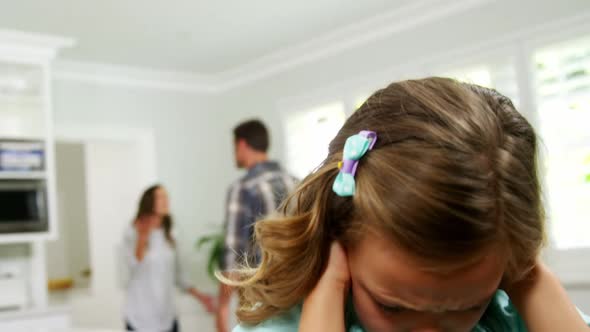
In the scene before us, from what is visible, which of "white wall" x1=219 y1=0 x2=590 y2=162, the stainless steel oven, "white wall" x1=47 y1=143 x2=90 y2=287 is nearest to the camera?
"white wall" x1=219 y1=0 x2=590 y2=162

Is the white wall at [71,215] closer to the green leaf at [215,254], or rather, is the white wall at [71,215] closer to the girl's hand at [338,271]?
the green leaf at [215,254]

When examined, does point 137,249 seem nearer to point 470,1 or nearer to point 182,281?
point 182,281

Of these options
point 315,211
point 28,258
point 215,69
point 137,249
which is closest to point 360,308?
point 315,211

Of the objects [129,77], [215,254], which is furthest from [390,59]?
[129,77]

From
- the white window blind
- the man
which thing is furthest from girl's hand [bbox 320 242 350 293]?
the white window blind

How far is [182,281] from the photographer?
419cm

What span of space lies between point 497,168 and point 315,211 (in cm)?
21

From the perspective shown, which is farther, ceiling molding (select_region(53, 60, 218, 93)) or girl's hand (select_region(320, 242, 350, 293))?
ceiling molding (select_region(53, 60, 218, 93))

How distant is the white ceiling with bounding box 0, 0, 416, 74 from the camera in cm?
380

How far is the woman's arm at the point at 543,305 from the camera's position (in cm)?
86

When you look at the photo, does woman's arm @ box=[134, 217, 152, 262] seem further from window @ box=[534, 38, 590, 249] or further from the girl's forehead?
the girl's forehead

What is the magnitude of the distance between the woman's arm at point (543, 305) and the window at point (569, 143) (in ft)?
8.32

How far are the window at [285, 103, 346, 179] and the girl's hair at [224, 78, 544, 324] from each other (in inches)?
148

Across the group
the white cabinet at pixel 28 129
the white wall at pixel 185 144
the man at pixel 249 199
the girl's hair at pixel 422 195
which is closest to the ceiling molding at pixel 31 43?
the white cabinet at pixel 28 129
